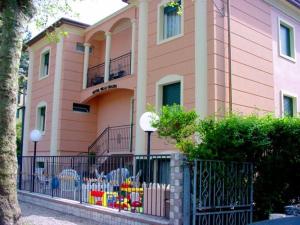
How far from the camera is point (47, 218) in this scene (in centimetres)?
958

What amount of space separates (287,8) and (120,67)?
7621mm

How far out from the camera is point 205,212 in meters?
7.03

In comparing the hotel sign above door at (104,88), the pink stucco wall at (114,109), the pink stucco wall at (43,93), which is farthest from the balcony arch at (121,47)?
the pink stucco wall at (43,93)

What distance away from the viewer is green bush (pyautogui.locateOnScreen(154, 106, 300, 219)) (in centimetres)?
758

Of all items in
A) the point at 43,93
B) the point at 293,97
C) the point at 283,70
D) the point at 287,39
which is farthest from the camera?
the point at 43,93

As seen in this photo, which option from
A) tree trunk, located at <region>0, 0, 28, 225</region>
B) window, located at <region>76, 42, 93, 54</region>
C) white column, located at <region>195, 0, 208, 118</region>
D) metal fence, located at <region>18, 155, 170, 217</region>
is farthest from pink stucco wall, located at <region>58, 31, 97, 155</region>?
tree trunk, located at <region>0, 0, 28, 225</region>

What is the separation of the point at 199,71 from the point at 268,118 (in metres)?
4.47

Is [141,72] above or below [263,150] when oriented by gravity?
above

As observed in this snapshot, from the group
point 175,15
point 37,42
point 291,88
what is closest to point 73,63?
point 37,42

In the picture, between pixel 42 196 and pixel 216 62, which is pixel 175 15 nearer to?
pixel 216 62

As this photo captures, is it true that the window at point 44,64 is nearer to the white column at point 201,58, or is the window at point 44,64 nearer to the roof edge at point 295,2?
the white column at point 201,58

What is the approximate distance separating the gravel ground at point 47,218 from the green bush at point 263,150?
10.8 feet

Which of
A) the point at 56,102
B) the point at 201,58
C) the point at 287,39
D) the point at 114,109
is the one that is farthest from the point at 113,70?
the point at 287,39

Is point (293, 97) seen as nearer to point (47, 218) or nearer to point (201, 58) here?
point (201, 58)
